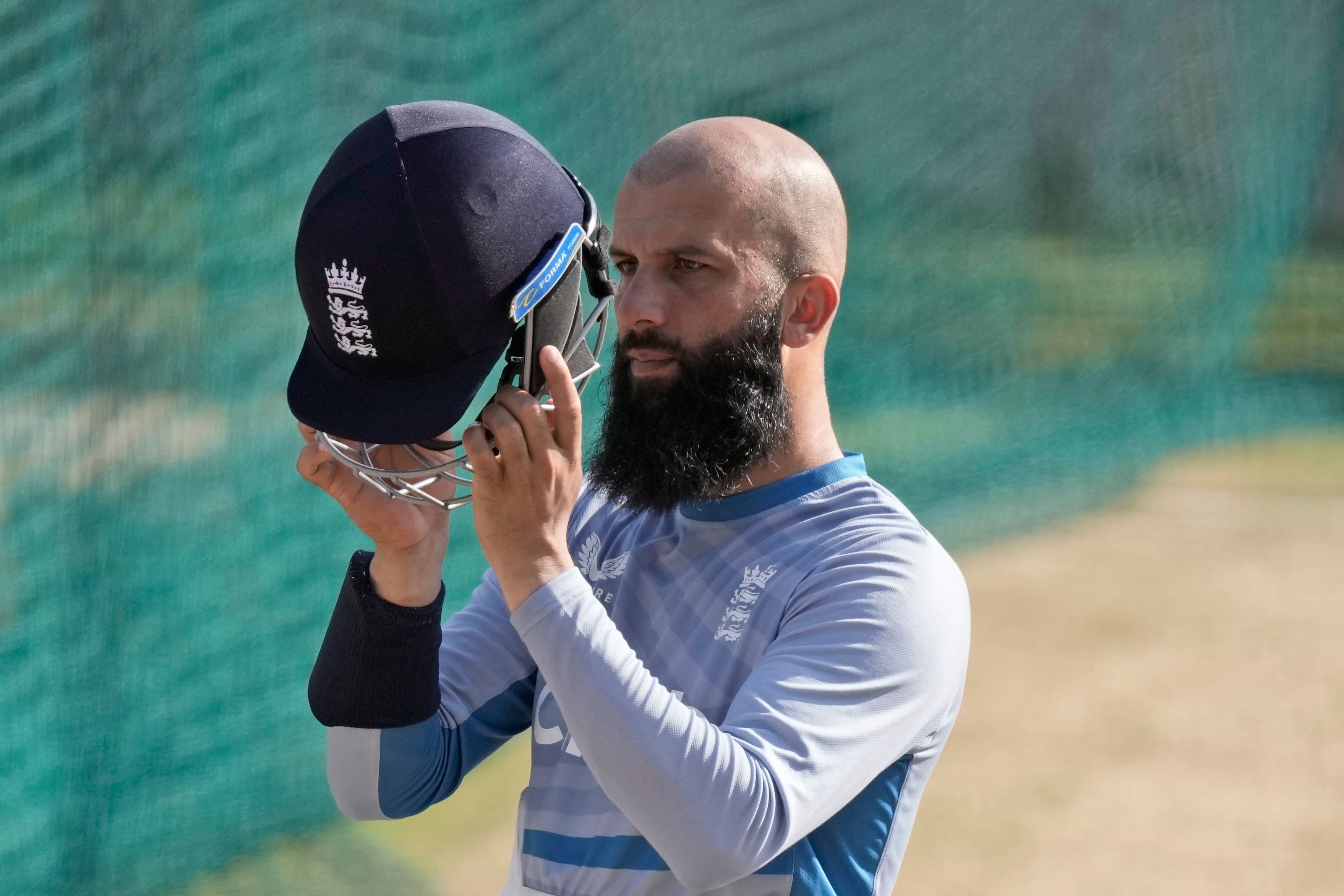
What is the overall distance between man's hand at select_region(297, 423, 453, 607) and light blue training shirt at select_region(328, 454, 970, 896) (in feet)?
0.46

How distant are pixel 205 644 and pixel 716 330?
1283 millimetres

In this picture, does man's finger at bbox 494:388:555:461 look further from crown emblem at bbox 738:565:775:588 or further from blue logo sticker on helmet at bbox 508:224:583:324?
crown emblem at bbox 738:565:775:588

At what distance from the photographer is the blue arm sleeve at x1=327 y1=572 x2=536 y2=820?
4.48 feet

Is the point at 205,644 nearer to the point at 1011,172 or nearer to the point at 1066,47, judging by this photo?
the point at 1011,172

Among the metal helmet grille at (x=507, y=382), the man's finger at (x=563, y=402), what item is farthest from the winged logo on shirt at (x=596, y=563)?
the man's finger at (x=563, y=402)

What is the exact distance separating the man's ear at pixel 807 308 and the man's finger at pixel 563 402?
1.34 feet

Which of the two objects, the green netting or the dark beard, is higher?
the dark beard

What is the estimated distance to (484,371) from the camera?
105cm

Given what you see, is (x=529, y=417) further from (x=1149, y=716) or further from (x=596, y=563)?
(x=1149, y=716)

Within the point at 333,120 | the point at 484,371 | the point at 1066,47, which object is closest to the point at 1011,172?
the point at 1066,47

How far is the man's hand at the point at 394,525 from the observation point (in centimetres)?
128

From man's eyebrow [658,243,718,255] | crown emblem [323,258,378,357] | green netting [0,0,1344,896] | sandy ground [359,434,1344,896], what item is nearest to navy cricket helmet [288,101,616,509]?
crown emblem [323,258,378,357]

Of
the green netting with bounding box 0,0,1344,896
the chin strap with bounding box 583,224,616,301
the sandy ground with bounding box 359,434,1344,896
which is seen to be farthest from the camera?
the sandy ground with bounding box 359,434,1344,896

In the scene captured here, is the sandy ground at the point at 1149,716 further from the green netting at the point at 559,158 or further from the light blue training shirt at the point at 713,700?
the light blue training shirt at the point at 713,700
